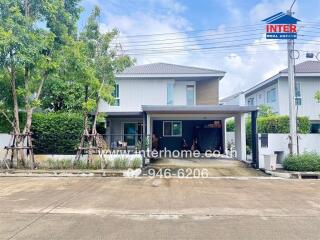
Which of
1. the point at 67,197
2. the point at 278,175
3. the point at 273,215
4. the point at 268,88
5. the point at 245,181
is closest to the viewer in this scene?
the point at 273,215

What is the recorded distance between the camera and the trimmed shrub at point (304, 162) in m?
15.1

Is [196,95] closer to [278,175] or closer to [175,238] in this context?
[278,175]

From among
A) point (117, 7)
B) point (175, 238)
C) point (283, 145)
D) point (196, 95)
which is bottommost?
point (175, 238)

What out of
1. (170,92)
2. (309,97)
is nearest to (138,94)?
(170,92)

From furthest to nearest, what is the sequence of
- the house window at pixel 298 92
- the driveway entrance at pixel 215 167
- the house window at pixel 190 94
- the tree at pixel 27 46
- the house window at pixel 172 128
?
1. the house window at pixel 298 92
2. the house window at pixel 172 128
3. the house window at pixel 190 94
4. the driveway entrance at pixel 215 167
5. the tree at pixel 27 46

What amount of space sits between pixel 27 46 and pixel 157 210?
1000 centimetres

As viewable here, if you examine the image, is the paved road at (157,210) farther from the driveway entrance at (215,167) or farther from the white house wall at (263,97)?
the white house wall at (263,97)

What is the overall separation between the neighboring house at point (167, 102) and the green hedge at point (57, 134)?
17.9 ft

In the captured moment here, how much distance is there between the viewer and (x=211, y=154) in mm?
23750

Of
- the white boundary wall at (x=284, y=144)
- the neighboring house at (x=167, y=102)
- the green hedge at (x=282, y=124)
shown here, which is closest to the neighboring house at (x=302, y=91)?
the neighboring house at (x=167, y=102)

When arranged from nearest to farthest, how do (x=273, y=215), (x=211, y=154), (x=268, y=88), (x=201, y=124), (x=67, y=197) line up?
(x=273, y=215) < (x=67, y=197) < (x=211, y=154) < (x=201, y=124) < (x=268, y=88)

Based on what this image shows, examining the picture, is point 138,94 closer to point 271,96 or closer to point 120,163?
point 120,163

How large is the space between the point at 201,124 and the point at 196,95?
7.30ft

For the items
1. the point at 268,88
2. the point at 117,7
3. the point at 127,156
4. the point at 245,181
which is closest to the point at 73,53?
the point at 117,7
